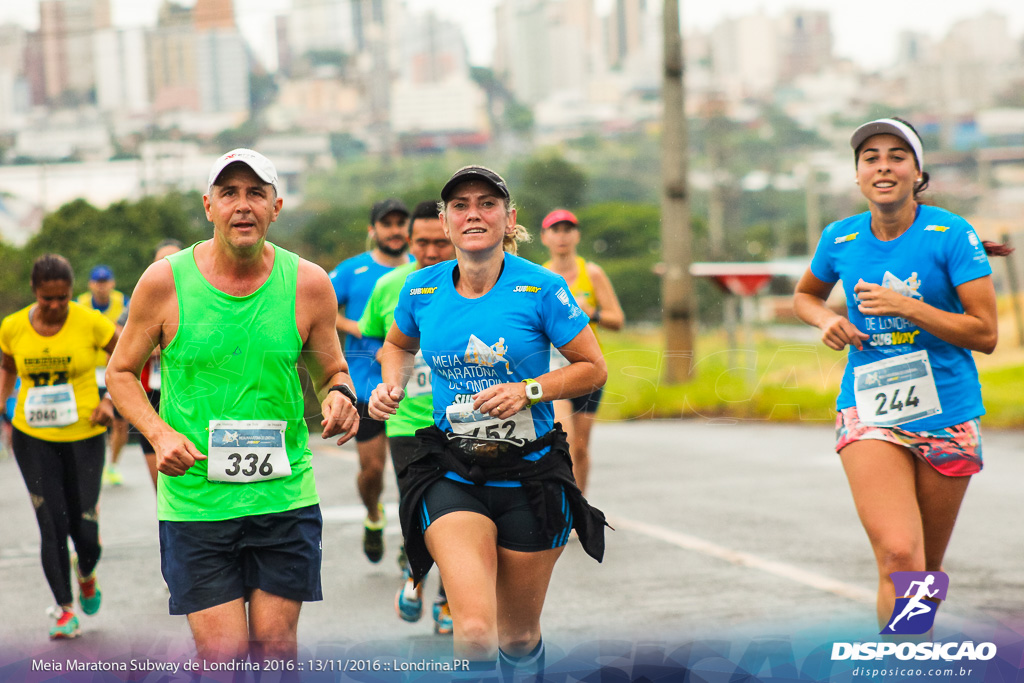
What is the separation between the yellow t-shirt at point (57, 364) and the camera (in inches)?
249

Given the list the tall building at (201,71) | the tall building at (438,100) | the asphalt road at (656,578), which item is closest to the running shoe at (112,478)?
the asphalt road at (656,578)

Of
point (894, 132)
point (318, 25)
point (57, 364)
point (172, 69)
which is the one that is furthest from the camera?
point (172, 69)

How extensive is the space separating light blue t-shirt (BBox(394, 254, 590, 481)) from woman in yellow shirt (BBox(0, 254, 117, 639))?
2903 mm

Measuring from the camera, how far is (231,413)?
3.83 m

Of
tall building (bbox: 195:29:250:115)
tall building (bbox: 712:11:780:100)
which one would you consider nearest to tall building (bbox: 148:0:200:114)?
tall building (bbox: 195:29:250:115)

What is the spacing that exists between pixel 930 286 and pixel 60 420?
455cm

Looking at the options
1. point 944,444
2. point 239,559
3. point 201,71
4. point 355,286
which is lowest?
point 239,559

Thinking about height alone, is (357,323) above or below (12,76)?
below

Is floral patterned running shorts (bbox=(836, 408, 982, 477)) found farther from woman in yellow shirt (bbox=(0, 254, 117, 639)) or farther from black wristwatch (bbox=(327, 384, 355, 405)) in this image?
woman in yellow shirt (bbox=(0, 254, 117, 639))

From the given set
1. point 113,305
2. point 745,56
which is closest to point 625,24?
point 113,305

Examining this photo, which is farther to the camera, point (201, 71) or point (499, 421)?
point (201, 71)

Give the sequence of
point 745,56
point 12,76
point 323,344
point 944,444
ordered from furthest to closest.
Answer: point 745,56, point 12,76, point 944,444, point 323,344

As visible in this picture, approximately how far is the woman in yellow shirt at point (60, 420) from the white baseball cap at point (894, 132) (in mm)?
4108

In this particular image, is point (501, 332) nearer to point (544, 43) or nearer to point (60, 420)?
point (60, 420)
